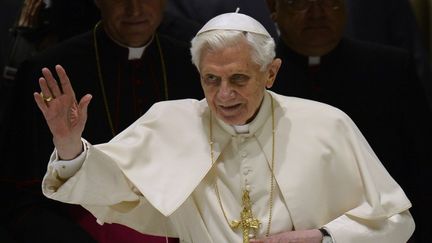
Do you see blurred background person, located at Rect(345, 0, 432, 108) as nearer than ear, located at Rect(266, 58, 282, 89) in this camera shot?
No

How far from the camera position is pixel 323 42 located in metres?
4.41

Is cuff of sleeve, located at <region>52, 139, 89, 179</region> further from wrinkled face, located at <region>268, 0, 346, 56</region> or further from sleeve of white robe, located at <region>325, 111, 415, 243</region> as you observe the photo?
→ wrinkled face, located at <region>268, 0, 346, 56</region>

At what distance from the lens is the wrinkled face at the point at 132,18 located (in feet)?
14.0

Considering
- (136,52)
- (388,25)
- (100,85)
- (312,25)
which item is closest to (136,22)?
(136,52)

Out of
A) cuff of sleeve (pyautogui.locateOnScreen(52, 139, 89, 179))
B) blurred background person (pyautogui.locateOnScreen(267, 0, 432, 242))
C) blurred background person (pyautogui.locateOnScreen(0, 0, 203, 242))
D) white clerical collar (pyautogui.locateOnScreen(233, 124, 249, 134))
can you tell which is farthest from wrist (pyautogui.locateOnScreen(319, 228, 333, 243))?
blurred background person (pyautogui.locateOnScreen(0, 0, 203, 242))

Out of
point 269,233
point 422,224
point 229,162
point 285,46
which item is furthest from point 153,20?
point 422,224

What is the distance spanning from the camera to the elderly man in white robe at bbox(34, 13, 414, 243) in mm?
3377

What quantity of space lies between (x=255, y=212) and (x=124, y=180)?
500mm

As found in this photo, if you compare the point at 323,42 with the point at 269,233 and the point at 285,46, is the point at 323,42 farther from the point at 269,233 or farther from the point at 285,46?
the point at 269,233

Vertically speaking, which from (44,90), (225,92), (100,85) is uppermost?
(44,90)

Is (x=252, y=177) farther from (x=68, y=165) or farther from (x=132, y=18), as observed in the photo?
(x=132, y=18)

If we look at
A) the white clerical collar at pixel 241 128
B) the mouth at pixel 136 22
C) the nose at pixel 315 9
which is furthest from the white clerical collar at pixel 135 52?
the white clerical collar at pixel 241 128

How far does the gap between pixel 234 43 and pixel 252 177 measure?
1.73 feet

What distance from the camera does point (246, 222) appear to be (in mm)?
3471
